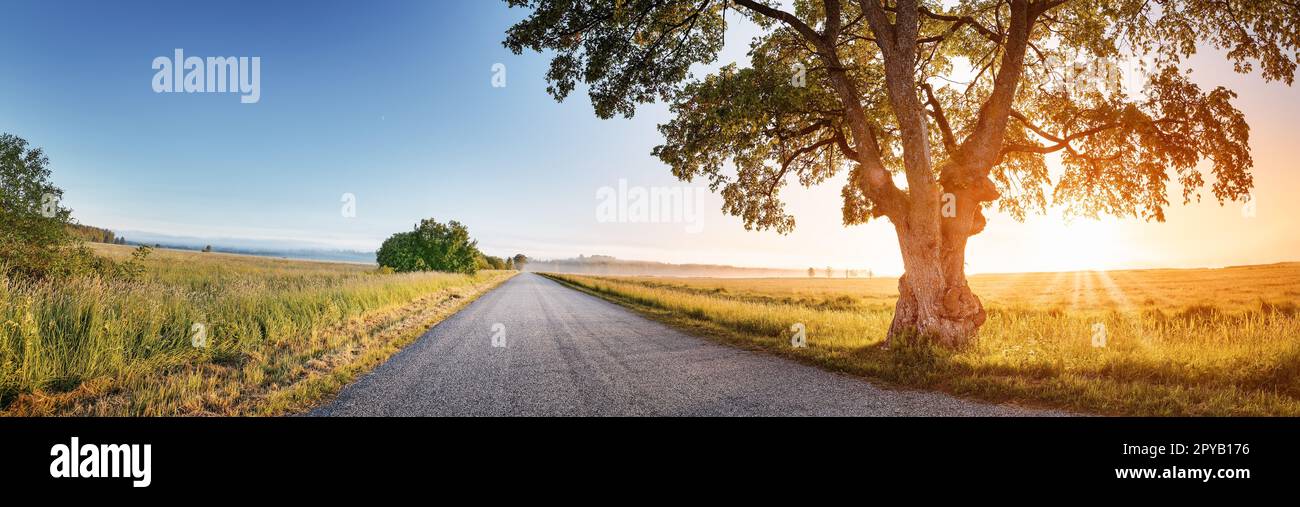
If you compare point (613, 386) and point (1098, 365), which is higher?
point (1098, 365)

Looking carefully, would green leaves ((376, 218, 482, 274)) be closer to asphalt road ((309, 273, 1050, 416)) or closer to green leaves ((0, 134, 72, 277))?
green leaves ((0, 134, 72, 277))

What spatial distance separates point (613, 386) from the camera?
22.7 feet

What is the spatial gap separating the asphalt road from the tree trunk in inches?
116

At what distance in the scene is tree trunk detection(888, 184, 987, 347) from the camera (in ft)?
30.2

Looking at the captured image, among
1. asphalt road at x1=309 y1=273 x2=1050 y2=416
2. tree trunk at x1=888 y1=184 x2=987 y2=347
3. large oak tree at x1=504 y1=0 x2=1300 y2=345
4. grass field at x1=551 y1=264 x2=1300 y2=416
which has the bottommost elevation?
asphalt road at x1=309 y1=273 x2=1050 y2=416

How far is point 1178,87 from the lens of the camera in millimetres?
9953

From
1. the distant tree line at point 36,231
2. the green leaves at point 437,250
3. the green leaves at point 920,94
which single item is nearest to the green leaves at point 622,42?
the green leaves at point 920,94

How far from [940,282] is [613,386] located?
7.11 m

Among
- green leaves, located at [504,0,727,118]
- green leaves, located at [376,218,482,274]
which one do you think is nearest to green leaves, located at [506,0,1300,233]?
green leaves, located at [504,0,727,118]

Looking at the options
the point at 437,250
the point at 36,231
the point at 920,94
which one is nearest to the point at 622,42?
the point at 920,94

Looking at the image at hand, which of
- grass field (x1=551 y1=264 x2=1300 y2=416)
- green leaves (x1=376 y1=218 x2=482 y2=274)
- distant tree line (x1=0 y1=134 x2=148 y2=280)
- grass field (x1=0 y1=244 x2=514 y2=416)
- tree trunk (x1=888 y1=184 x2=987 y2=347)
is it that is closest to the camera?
grass field (x1=0 y1=244 x2=514 y2=416)

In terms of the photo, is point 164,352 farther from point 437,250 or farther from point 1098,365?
point 437,250
